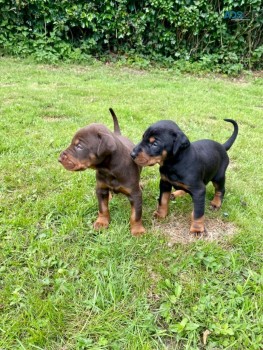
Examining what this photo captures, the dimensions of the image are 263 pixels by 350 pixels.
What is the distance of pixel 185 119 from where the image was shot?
639 centimetres

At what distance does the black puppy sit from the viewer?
2.82 meters

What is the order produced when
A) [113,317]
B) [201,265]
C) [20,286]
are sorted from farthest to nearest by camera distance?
[201,265]
[20,286]
[113,317]

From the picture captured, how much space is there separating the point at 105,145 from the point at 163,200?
107 centimetres

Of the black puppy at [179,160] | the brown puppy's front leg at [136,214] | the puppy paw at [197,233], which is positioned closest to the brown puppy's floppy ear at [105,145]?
the black puppy at [179,160]

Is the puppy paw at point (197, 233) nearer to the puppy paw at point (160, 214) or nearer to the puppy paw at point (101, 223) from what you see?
the puppy paw at point (160, 214)

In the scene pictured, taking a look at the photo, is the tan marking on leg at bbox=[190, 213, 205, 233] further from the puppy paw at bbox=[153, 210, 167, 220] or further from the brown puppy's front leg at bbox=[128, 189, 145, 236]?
the brown puppy's front leg at bbox=[128, 189, 145, 236]

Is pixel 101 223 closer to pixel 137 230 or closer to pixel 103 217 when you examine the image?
pixel 103 217

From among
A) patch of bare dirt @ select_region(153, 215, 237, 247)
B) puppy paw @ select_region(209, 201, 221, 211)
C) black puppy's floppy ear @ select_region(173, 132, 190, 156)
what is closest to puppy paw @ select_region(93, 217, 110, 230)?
patch of bare dirt @ select_region(153, 215, 237, 247)

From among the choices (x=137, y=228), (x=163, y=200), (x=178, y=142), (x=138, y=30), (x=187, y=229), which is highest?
(x=138, y=30)

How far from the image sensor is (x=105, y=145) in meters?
2.62

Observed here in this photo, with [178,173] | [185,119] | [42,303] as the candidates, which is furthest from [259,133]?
[42,303]

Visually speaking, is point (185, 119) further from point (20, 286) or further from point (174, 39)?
point (174, 39)

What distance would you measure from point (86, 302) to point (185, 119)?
15.2 ft

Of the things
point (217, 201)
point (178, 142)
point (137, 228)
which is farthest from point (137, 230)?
point (217, 201)
